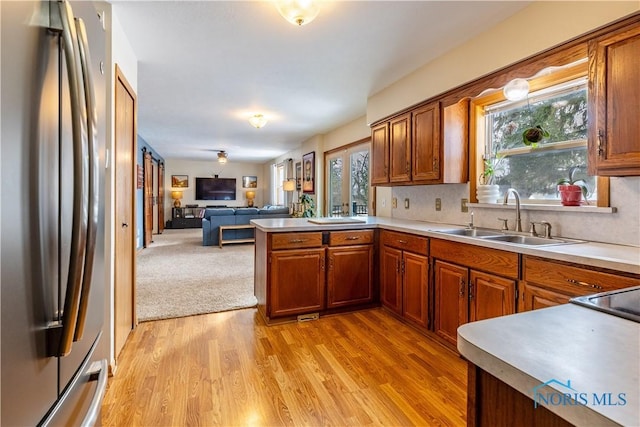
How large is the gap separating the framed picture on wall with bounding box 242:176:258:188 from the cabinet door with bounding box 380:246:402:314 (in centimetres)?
972

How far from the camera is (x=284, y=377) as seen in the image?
6.64 feet

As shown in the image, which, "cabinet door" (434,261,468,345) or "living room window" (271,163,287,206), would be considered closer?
"cabinet door" (434,261,468,345)

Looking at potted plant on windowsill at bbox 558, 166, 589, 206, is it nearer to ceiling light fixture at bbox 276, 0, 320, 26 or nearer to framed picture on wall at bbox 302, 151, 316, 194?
ceiling light fixture at bbox 276, 0, 320, 26

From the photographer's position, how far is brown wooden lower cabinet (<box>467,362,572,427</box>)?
54 centimetres

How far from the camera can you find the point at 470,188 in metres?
2.90

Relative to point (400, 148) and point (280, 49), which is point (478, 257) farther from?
point (280, 49)

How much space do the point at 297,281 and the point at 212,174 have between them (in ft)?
32.2

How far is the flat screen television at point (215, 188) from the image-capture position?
11508mm

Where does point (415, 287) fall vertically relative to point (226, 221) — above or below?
below

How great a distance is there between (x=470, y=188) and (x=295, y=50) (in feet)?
6.42

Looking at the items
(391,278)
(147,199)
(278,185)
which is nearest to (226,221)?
(147,199)

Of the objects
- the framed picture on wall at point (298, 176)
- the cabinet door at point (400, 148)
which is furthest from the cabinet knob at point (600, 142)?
the framed picture on wall at point (298, 176)

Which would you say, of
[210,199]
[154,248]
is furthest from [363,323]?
[210,199]

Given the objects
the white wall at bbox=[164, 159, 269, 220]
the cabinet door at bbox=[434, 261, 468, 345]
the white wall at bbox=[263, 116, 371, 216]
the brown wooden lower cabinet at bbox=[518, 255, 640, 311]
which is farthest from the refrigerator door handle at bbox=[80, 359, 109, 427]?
the white wall at bbox=[164, 159, 269, 220]
